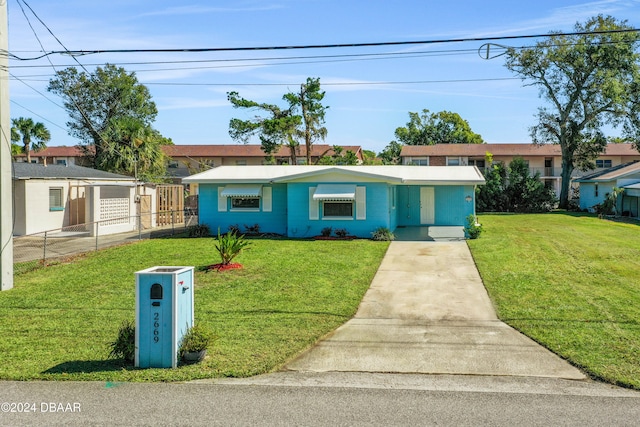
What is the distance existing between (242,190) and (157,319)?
17780 millimetres

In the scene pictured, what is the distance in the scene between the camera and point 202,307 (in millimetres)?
11367

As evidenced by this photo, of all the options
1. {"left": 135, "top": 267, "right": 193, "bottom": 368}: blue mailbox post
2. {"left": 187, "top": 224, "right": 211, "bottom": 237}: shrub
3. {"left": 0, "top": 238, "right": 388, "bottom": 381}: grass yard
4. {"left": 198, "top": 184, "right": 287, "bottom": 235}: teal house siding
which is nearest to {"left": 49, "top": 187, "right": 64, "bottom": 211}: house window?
{"left": 187, "top": 224, "right": 211, "bottom": 237}: shrub

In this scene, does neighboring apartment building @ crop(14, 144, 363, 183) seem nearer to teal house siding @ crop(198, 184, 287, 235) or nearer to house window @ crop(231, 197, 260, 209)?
teal house siding @ crop(198, 184, 287, 235)

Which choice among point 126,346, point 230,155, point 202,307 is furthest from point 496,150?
point 126,346

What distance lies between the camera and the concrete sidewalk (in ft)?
25.6

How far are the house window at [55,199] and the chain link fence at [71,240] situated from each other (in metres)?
1.15

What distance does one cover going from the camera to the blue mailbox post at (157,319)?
7547 millimetres

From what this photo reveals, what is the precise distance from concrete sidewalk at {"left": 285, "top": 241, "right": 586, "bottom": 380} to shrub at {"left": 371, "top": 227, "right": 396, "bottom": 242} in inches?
294

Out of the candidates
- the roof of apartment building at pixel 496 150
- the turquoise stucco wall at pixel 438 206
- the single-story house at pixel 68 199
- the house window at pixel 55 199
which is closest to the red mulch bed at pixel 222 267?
the single-story house at pixel 68 199

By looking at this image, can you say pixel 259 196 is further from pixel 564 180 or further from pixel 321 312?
pixel 564 180

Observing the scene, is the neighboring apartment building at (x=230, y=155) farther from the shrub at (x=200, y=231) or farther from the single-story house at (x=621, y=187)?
the shrub at (x=200, y=231)

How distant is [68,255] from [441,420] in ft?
53.1

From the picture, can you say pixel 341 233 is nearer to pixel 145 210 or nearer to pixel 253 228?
pixel 253 228

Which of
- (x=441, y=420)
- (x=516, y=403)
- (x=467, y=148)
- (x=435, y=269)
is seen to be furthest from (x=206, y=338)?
(x=467, y=148)
